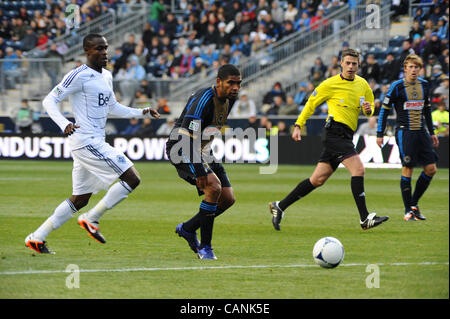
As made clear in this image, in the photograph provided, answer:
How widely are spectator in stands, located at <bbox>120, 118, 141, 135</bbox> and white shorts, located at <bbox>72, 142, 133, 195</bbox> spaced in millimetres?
18778

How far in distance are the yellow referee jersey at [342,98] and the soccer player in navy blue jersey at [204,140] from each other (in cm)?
256

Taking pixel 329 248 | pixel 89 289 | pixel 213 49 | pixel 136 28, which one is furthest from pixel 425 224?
pixel 136 28

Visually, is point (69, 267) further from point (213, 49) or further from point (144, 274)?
point (213, 49)

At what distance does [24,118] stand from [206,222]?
20799 millimetres

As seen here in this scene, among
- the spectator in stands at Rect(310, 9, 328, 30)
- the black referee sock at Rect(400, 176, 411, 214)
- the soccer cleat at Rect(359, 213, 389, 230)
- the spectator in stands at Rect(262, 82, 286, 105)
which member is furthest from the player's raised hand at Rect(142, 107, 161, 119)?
the spectator in stands at Rect(310, 9, 328, 30)

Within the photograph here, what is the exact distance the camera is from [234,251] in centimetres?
901

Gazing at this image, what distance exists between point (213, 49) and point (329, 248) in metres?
23.4

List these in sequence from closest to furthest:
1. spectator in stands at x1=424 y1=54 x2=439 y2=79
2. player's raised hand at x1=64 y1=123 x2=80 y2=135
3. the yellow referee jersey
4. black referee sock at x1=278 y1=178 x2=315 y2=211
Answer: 1. player's raised hand at x1=64 y1=123 x2=80 y2=135
2. the yellow referee jersey
3. black referee sock at x1=278 y1=178 x2=315 y2=211
4. spectator in stands at x1=424 y1=54 x2=439 y2=79

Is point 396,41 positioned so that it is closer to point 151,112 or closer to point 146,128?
point 146,128

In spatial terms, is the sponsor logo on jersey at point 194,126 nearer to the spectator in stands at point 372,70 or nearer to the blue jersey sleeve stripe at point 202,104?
the blue jersey sleeve stripe at point 202,104

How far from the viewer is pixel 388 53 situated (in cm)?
2505

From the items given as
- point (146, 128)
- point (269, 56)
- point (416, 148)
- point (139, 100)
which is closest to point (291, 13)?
point (269, 56)

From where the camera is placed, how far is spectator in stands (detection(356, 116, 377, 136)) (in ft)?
76.0

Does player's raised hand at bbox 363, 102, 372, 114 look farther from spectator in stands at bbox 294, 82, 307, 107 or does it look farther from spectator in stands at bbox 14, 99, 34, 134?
spectator in stands at bbox 14, 99, 34, 134
